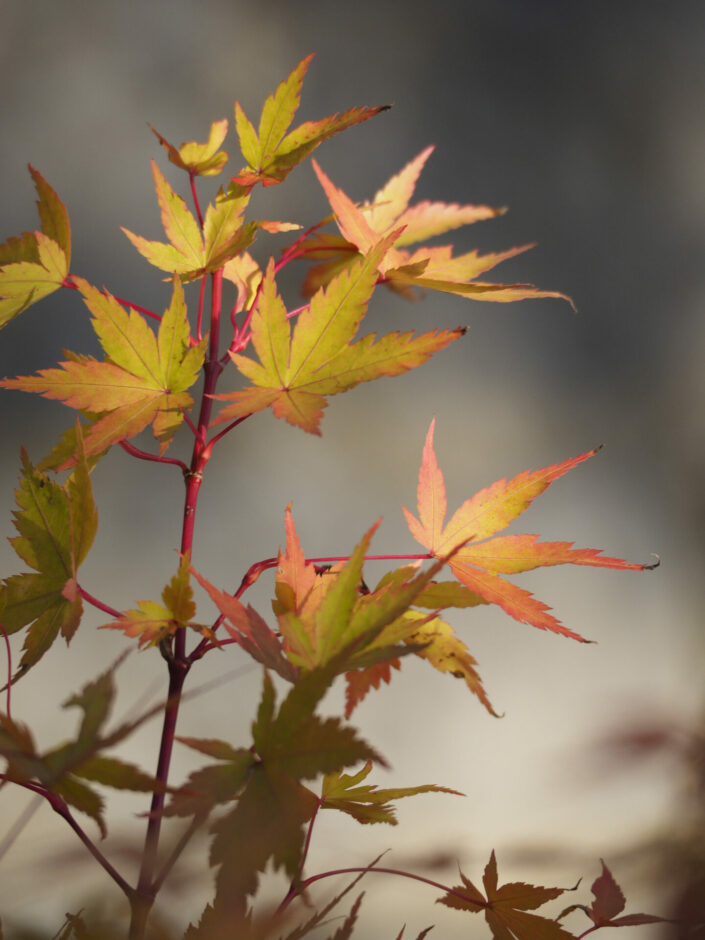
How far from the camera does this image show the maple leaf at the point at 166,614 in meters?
0.27

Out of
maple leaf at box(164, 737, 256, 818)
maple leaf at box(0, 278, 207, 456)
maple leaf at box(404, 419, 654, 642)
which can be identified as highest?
maple leaf at box(0, 278, 207, 456)

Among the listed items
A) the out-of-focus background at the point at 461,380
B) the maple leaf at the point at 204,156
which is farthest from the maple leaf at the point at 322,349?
the out-of-focus background at the point at 461,380

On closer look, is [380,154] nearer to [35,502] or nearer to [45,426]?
[45,426]

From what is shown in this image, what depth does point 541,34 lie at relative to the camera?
966 mm

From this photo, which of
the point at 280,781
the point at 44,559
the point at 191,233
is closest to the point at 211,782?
the point at 280,781

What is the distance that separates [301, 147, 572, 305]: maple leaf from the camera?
0.36 metres

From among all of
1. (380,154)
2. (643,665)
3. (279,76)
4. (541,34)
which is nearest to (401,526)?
(643,665)

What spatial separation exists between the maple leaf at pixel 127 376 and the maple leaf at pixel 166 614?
0.22 feet

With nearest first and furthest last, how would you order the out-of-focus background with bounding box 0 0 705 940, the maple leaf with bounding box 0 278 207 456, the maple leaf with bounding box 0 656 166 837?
1. the maple leaf with bounding box 0 656 166 837
2. the maple leaf with bounding box 0 278 207 456
3. the out-of-focus background with bounding box 0 0 705 940

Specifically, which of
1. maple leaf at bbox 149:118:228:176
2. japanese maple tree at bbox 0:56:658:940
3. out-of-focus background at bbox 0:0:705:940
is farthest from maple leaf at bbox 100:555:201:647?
out-of-focus background at bbox 0:0:705:940

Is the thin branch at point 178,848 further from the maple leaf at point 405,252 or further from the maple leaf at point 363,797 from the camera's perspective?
the maple leaf at point 405,252

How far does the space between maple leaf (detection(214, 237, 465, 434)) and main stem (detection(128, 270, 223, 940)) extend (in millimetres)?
32

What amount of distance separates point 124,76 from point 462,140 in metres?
0.44

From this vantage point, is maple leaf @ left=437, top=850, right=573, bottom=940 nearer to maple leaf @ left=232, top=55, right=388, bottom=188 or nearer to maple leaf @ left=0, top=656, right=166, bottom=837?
maple leaf @ left=0, top=656, right=166, bottom=837
